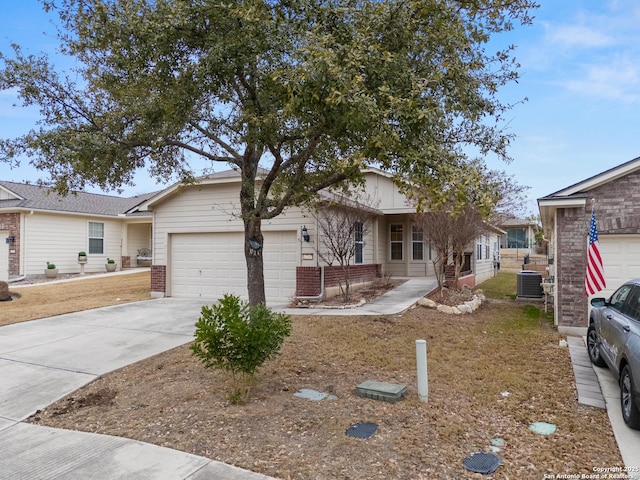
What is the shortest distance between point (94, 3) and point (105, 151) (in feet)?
6.96

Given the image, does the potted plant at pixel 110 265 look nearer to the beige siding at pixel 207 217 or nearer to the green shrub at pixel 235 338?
the beige siding at pixel 207 217

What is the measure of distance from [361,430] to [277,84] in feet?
14.4

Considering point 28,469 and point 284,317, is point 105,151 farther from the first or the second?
point 28,469

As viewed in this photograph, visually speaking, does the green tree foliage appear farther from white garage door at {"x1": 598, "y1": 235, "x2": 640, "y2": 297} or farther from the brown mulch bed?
white garage door at {"x1": 598, "y1": 235, "x2": 640, "y2": 297}

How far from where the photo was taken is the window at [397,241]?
18016mm

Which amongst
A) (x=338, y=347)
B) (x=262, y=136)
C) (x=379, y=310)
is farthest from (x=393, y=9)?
(x=379, y=310)

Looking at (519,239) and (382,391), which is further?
(519,239)

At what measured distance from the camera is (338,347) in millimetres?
7652

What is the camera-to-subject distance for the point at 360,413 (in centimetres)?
478

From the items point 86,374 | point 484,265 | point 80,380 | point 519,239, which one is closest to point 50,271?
point 86,374

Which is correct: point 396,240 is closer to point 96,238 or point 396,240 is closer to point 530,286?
point 530,286

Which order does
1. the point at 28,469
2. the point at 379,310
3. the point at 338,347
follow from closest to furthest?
the point at 28,469
the point at 338,347
the point at 379,310

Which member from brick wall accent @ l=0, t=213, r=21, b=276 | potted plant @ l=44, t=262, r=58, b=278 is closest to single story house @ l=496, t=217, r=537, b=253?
potted plant @ l=44, t=262, r=58, b=278

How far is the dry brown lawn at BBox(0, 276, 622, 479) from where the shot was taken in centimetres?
376
